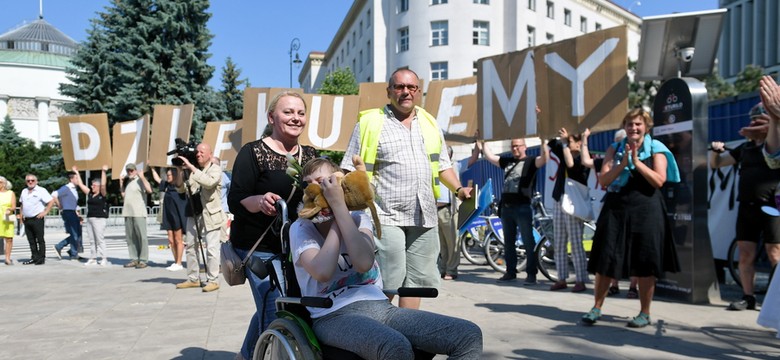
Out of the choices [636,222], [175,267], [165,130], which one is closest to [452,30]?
[165,130]

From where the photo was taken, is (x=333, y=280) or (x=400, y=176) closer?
(x=333, y=280)

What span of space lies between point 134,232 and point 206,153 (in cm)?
469

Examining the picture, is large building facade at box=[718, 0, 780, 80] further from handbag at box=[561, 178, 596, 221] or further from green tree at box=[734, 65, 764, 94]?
handbag at box=[561, 178, 596, 221]

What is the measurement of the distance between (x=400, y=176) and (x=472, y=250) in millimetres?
9778

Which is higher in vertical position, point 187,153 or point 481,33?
point 481,33

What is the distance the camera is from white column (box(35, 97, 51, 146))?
91000 mm

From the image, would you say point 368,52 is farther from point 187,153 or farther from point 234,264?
point 234,264

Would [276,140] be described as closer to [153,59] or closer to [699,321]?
[699,321]

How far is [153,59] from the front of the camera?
104 feet

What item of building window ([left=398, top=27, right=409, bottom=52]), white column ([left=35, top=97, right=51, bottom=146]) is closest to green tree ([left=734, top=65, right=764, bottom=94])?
building window ([left=398, top=27, right=409, bottom=52])

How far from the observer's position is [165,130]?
1337 centimetres

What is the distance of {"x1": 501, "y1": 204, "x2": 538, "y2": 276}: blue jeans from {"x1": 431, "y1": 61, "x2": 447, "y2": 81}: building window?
132ft

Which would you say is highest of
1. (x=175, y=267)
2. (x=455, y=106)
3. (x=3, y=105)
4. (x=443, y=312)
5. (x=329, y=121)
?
(x=3, y=105)

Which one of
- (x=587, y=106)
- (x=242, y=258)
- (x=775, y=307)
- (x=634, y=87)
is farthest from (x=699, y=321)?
(x=634, y=87)
